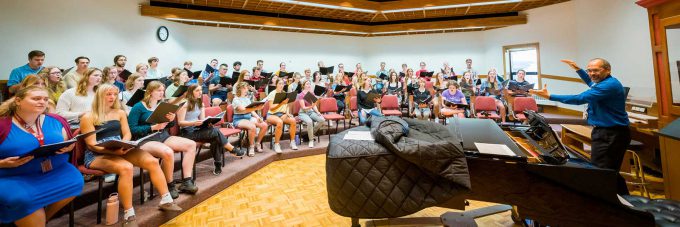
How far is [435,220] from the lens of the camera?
237 cm

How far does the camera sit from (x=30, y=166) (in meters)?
1.93

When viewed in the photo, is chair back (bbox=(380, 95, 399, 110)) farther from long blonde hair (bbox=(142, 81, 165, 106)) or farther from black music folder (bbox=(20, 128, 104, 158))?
black music folder (bbox=(20, 128, 104, 158))

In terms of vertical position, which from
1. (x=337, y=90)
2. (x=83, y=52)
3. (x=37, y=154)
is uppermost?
(x=83, y=52)

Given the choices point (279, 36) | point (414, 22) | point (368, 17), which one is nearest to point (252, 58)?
point (279, 36)

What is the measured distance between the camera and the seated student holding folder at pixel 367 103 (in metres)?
5.95

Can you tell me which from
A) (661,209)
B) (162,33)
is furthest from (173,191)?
(162,33)

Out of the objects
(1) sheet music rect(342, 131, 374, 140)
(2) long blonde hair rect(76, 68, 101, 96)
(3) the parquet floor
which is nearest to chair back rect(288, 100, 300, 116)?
(3) the parquet floor

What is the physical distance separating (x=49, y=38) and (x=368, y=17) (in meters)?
7.72

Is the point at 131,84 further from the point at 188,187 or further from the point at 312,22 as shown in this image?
the point at 312,22

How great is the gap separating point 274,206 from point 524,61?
8.78 m

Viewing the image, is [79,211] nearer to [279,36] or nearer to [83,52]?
[83,52]

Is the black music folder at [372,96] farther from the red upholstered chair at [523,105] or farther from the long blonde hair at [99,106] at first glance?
the long blonde hair at [99,106]

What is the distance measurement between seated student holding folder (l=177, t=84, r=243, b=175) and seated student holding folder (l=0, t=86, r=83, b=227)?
1309 mm

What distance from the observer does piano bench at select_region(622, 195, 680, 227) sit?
1417 millimetres
